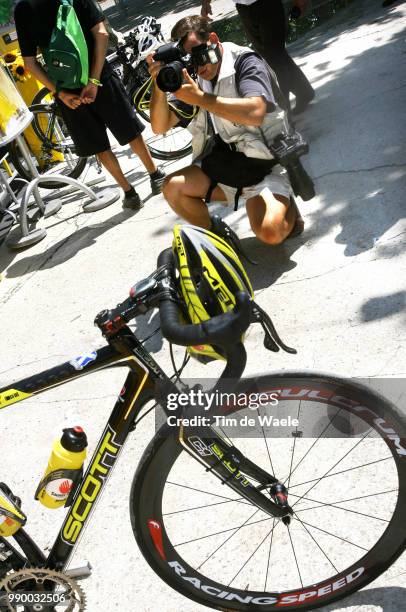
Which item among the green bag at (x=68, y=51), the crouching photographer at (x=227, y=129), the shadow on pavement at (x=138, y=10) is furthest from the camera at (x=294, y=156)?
the shadow on pavement at (x=138, y=10)

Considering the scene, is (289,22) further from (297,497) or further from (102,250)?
(297,497)

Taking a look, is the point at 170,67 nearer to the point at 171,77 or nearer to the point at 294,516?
the point at 171,77

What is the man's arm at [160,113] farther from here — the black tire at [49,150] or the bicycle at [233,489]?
the black tire at [49,150]

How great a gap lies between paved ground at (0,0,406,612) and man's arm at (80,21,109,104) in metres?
1.00

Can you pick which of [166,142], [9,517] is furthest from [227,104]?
[166,142]

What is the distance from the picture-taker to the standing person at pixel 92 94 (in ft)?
16.9

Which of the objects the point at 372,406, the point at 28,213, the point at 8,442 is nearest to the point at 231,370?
the point at 372,406

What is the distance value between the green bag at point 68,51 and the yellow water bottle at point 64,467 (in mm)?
3739

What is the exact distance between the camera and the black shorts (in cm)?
545

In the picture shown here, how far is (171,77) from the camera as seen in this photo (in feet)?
11.3

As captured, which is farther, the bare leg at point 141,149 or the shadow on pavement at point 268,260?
the bare leg at point 141,149

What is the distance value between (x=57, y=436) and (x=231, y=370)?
0.64 meters

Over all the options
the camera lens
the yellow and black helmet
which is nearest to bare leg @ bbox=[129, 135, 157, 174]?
the camera lens

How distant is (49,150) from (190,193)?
3550 millimetres
